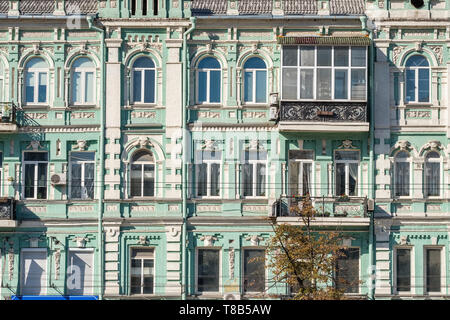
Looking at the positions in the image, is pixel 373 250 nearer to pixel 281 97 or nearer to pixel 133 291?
pixel 281 97

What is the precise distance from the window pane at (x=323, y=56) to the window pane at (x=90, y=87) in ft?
25.6

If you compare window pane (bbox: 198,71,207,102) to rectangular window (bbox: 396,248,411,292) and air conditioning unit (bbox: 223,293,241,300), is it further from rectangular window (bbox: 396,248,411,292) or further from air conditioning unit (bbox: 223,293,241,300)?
rectangular window (bbox: 396,248,411,292)

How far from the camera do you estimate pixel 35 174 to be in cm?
3105

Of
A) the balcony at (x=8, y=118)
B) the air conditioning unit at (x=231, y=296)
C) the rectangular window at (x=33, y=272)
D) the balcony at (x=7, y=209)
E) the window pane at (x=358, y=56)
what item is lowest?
the air conditioning unit at (x=231, y=296)

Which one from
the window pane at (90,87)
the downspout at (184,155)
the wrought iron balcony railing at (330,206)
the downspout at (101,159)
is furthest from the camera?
the window pane at (90,87)

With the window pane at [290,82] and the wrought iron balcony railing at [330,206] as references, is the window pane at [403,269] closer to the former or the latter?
the wrought iron balcony railing at [330,206]

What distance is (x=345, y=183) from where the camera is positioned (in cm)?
3089

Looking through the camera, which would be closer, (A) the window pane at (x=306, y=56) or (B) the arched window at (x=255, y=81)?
(A) the window pane at (x=306, y=56)

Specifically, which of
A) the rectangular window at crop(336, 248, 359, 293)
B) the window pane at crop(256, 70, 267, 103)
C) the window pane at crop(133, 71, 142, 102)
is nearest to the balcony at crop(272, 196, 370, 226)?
the rectangular window at crop(336, 248, 359, 293)

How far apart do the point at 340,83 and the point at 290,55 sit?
1944 millimetres

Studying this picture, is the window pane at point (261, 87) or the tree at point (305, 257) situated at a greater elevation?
the window pane at point (261, 87)

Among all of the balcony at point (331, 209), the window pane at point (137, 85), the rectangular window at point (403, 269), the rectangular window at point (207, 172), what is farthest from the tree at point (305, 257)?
the window pane at point (137, 85)

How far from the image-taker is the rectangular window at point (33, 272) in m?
30.4

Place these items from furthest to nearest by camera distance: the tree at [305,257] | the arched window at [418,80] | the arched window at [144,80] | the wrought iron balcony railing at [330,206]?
the arched window at [144,80], the arched window at [418,80], the wrought iron balcony railing at [330,206], the tree at [305,257]
